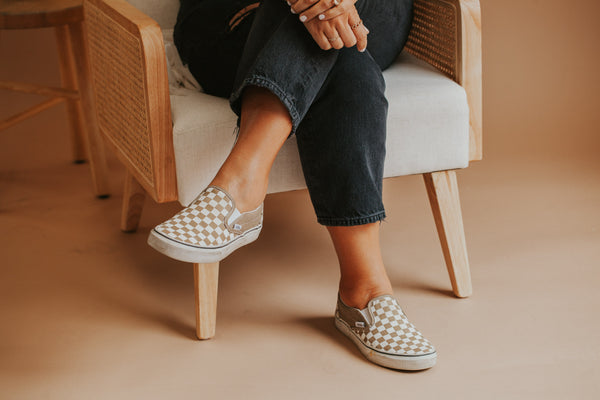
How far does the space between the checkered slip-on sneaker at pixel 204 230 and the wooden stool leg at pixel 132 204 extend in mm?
613

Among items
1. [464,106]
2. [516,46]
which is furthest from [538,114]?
[464,106]

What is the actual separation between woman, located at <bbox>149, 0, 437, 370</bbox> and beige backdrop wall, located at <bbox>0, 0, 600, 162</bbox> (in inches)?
40.9

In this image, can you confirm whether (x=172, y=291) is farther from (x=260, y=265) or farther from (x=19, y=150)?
(x=19, y=150)

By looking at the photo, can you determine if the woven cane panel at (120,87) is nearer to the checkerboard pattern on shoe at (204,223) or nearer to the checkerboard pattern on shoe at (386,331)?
the checkerboard pattern on shoe at (204,223)

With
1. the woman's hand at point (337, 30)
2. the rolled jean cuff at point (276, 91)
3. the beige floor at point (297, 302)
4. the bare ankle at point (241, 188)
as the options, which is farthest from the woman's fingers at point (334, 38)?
the beige floor at point (297, 302)

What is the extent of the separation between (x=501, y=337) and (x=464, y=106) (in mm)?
409

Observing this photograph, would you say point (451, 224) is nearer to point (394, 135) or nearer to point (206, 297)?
point (394, 135)

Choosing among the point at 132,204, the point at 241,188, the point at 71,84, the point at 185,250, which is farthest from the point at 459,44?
the point at 71,84

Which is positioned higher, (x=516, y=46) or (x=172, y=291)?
(x=516, y=46)

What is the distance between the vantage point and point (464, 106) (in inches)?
50.8

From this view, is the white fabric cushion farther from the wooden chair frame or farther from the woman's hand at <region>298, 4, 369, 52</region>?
the woman's hand at <region>298, 4, 369, 52</region>

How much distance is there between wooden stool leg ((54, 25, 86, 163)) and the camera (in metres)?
2.01

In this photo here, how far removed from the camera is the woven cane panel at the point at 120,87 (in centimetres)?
124

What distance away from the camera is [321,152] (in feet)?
3.85
